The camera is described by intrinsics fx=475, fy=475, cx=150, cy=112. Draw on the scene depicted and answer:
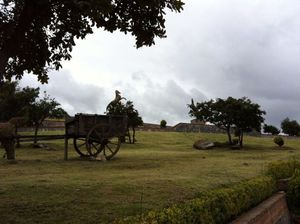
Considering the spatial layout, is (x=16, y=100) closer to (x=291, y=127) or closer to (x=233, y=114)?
(x=233, y=114)

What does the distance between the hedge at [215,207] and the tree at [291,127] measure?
44955 mm

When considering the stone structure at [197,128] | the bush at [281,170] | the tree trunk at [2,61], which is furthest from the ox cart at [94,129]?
the stone structure at [197,128]

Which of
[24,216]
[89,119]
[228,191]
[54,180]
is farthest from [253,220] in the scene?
[89,119]

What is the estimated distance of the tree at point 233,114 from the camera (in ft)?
110

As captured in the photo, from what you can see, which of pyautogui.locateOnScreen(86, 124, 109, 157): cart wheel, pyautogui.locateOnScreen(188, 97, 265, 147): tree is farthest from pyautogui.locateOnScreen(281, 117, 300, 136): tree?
pyautogui.locateOnScreen(86, 124, 109, 157): cart wheel

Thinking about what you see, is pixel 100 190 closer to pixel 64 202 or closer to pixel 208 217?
pixel 64 202

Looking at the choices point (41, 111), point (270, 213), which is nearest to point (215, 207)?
point (270, 213)

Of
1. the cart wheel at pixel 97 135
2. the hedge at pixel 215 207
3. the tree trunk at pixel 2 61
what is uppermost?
the tree trunk at pixel 2 61

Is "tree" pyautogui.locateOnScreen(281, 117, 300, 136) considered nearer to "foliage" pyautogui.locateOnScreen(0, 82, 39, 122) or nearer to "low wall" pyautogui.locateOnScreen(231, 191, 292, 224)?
"foliage" pyautogui.locateOnScreen(0, 82, 39, 122)

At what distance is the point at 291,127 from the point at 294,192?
44.5 m

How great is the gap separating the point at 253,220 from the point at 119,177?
428 cm

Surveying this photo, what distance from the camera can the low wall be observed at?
8750 mm

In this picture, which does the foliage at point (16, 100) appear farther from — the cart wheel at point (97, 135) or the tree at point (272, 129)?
the tree at point (272, 129)

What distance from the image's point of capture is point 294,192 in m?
12.1
